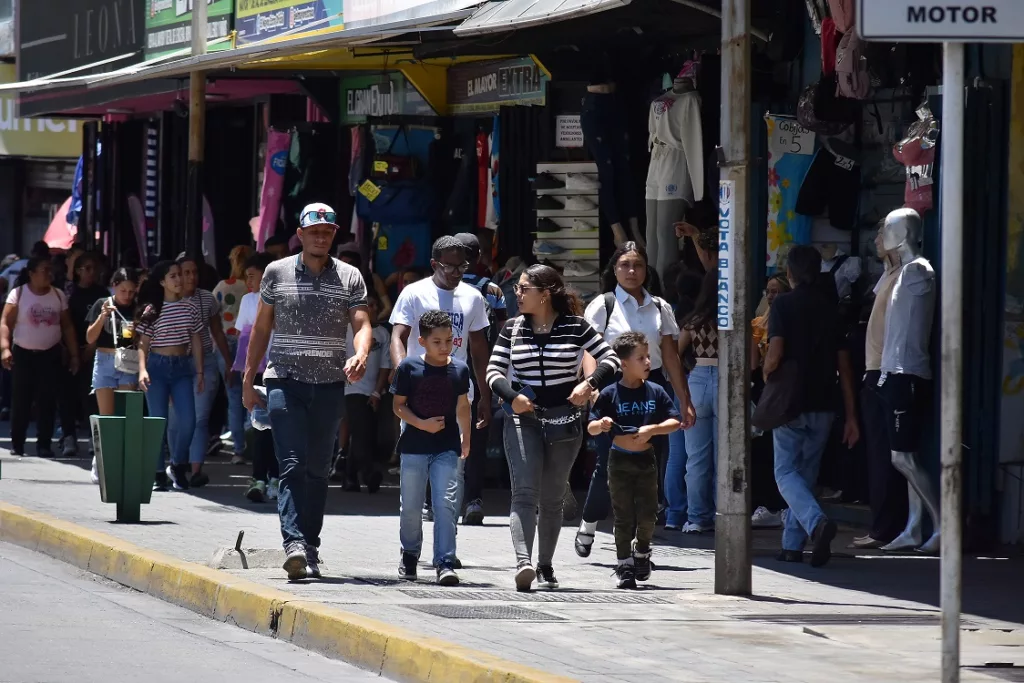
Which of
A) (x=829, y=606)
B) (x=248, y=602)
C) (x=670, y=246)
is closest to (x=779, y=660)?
(x=829, y=606)

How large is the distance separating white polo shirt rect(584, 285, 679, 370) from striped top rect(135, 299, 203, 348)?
4407 millimetres

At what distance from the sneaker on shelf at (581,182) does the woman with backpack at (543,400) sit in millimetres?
5148

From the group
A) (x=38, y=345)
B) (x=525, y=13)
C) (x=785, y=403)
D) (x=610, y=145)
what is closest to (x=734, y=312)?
(x=785, y=403)

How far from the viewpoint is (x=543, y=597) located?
31.0ft

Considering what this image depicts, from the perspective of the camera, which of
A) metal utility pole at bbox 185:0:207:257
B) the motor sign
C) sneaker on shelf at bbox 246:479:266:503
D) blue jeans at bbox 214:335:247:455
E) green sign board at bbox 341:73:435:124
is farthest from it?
green sign board at bbox 341:73:435:124

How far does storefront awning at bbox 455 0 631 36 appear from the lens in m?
10.6

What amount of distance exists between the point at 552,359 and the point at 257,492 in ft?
15.9

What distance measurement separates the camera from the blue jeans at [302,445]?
966 cm

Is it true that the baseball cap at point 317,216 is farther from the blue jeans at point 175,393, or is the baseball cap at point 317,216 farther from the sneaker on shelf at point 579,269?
the sneaker on shelf at point 579,269

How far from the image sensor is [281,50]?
14.3 m

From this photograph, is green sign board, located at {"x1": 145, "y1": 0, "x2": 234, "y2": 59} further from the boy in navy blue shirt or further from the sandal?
the boy in navy blue shirt

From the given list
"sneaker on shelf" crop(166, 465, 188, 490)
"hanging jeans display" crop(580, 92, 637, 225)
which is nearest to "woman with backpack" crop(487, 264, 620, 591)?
"hanging jeans display" crop(580, 92, 637, 225)

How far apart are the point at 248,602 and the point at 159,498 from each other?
17.2ft

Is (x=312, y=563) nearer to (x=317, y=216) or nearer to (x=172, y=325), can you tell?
(x=317, y=216)
